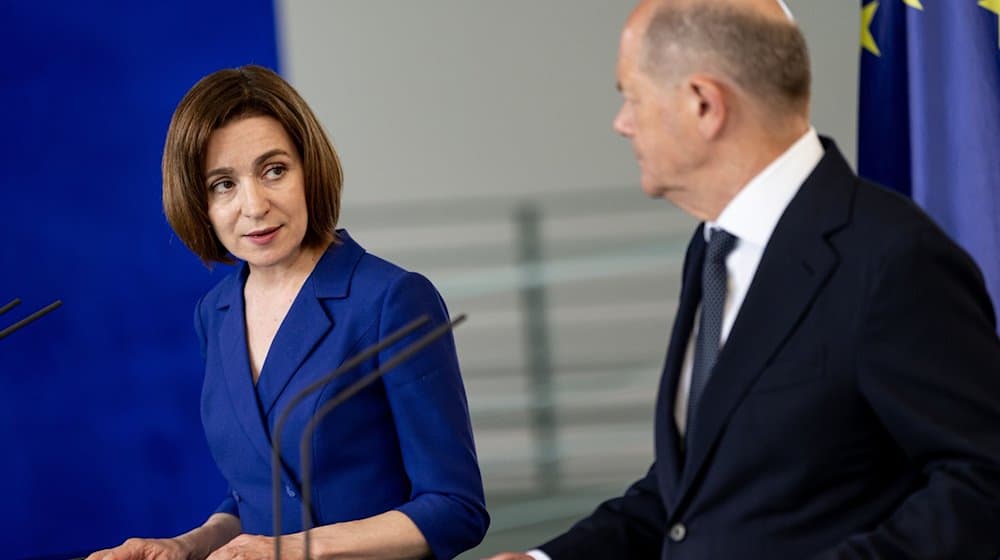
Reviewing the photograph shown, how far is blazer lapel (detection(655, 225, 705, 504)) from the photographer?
1.60m

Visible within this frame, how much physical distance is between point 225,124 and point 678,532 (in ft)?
3.27

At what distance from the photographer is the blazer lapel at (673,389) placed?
1.60 metres

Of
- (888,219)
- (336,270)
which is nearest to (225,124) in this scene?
(336,270)

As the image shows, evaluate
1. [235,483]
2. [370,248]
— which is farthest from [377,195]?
[235,483]

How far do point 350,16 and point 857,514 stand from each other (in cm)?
511

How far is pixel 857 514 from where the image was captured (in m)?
1.48

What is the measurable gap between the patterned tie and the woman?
566mm

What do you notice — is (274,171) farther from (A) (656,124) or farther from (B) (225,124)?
(A) (656,124)

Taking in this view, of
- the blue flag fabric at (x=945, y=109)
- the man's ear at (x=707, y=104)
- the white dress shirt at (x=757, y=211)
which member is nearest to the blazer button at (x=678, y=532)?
the white dress shirt at (x=757, y=211)

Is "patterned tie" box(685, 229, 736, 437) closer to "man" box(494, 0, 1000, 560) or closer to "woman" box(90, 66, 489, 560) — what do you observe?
"man" box(494, 0, 1000, 560)

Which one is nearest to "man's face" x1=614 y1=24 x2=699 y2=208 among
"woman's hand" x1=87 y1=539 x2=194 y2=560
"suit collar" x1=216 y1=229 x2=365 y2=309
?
"suit collar" x1=216 y1=229 x2=365 y2=309

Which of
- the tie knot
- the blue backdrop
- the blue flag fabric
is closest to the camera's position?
the tie knot

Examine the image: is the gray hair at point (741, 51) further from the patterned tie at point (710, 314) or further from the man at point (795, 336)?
the patterned tie at point (710, 314)

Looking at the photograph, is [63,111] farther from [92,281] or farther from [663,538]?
[663,538]
